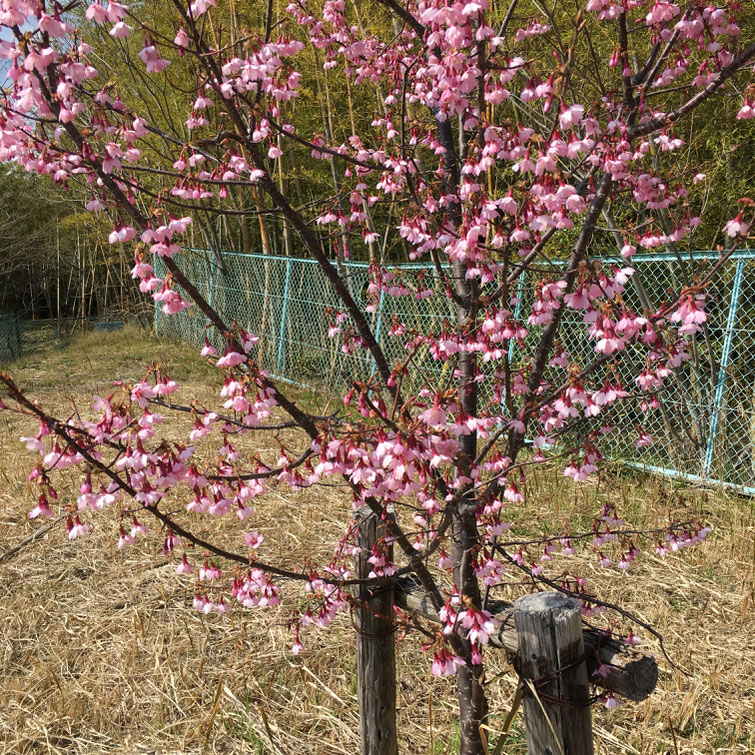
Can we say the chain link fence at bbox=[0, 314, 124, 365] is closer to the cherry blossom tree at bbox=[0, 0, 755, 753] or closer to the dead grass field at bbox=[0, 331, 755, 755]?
the dead grass field at bbox=[0, 331, 755, 755]

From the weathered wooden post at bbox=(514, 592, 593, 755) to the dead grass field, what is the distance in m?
0.15

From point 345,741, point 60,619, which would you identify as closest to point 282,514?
point 60,619

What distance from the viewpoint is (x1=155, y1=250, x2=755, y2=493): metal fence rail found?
392 cm

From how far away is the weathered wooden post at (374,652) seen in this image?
1778mm

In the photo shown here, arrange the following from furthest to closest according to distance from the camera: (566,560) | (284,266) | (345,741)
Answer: (284,266)
(566,560)
(345,741)

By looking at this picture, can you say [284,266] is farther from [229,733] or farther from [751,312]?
[229,733]

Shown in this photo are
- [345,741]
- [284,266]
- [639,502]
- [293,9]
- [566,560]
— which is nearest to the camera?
[293,9]

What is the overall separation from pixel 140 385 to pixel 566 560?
8.72ft

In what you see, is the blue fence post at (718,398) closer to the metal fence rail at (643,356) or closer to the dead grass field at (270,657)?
the metal fence rail at (643,356)

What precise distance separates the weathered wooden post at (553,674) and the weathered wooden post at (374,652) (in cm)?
46

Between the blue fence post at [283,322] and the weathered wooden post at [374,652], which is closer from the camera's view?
the weathered wooden post at [374,652]

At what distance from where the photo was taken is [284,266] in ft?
25.1

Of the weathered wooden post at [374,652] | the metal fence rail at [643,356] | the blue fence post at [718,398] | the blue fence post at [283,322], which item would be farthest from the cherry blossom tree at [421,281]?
the blue fence post at [283,322]

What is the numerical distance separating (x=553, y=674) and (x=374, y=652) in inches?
24.2
